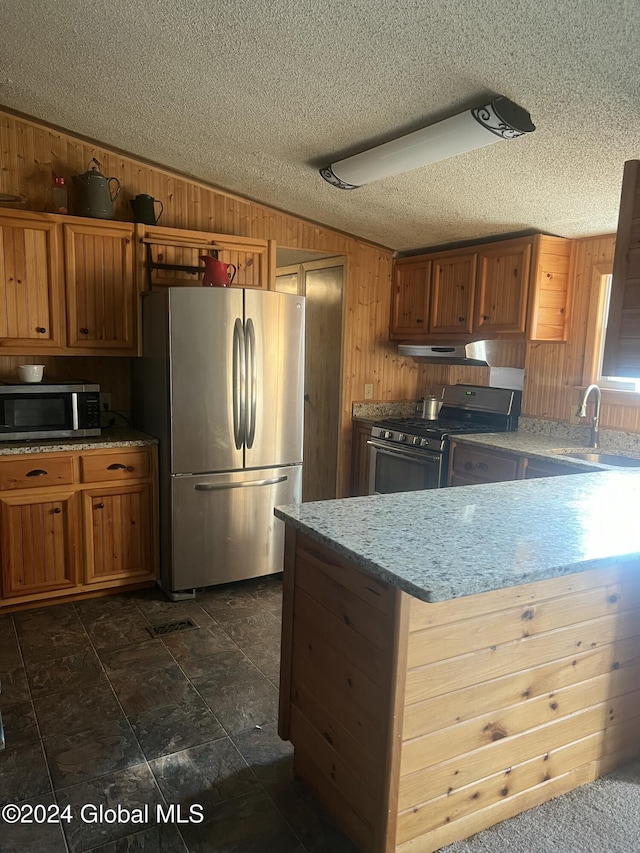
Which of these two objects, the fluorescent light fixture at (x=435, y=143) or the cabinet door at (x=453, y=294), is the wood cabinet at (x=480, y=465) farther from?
the fluorescent light fixture at (x=435, y=143)

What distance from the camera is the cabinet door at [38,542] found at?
3.10m

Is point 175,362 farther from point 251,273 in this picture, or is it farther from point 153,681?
point 153,681

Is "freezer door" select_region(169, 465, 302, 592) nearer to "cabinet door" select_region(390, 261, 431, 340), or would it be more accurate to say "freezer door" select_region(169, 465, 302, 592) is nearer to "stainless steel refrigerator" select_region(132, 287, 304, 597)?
"stainless steel refrigerator" select_region(132, 287, 304, 597)

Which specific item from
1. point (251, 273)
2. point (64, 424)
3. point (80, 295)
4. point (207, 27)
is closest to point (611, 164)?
point (207, 27)

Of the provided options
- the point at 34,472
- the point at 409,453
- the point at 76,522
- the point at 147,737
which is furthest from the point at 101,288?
the point at 147,737

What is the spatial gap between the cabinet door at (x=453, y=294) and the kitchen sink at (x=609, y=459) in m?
1.14

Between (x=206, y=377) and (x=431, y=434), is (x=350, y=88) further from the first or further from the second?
(x=431, y=434)

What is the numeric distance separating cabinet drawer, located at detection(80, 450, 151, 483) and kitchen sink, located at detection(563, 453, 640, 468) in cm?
239

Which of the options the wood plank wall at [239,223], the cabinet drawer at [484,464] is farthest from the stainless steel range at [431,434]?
the wood plank wall at [239,223]

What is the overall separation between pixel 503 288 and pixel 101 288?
2441 millimetres

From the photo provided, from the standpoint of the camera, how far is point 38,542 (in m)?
3.18

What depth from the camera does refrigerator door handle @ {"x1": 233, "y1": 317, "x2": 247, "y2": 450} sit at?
3.30 meters

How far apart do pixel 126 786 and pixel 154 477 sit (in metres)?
1.77

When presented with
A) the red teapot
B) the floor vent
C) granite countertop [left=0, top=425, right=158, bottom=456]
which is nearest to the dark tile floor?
the floor vent
